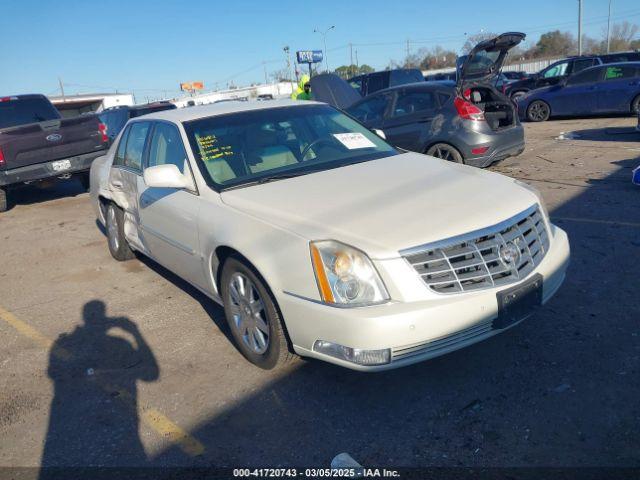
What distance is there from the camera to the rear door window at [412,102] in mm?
8318

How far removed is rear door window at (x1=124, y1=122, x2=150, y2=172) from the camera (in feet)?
16.3

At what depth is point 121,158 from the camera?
5512 mm

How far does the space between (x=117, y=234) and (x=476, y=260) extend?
14.1 ft

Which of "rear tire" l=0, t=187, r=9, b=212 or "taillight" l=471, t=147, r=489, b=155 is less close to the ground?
"taillight" l=471, t=147, r=489, b=155

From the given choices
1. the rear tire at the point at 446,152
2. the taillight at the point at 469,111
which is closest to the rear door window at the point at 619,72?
the taillight at the point at 469,111

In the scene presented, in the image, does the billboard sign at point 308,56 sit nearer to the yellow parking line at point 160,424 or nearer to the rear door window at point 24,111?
the rear door window at point 24,111

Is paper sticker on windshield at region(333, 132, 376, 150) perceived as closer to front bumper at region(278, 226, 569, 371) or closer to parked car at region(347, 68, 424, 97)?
front bumper at region(278, 226, 569, 371)

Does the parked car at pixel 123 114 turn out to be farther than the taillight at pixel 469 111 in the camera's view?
Yes

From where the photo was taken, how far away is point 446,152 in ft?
26.4

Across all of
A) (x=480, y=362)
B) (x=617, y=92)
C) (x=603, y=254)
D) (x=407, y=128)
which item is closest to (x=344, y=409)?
(x=480, y=362)

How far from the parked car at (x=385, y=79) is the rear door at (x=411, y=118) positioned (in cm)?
757

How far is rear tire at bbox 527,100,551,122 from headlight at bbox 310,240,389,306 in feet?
48.5

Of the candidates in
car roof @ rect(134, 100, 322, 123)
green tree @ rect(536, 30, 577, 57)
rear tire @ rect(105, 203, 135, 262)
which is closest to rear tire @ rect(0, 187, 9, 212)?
rear tire @ rect(105, 203, 135, 262)

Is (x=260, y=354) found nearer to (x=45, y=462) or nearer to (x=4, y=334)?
(x=45, y=462)
